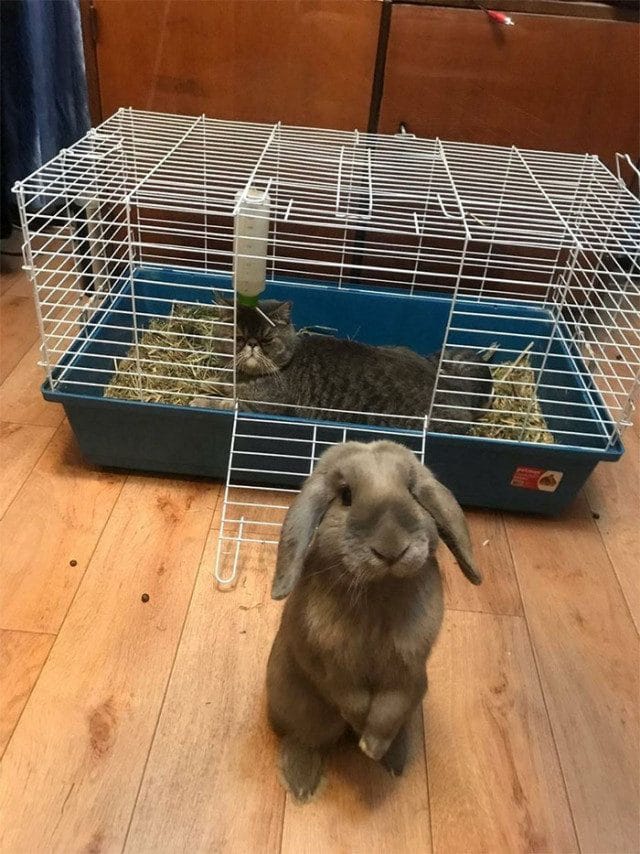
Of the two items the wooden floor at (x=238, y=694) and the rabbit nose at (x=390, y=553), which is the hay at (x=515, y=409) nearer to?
the wooden floor at (x=238, y=694)

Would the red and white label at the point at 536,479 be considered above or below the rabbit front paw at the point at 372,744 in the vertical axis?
A: below

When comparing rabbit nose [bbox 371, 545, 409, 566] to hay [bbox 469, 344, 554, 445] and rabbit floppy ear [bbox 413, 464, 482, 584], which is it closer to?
rabbit floppy ear [bbox 413, 464, 482, 584]

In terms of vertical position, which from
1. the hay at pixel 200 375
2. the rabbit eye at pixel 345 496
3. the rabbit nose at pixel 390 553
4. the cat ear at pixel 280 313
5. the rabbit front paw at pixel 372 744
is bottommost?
the hay at pixel 200 375

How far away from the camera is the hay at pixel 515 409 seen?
6.18 ft

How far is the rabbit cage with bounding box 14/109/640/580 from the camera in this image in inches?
68.2

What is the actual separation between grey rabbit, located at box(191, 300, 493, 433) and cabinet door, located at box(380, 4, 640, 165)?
87cm

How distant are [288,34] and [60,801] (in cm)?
216

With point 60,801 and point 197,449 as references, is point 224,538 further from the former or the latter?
point 60,801

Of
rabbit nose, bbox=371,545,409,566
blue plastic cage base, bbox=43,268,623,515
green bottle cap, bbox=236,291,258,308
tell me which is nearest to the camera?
rabbit nose, bbox=371,545,409,566

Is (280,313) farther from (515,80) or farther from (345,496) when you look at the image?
(515,80)

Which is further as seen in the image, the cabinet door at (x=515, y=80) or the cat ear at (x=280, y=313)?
the cabinet door at (x=515, y=80)

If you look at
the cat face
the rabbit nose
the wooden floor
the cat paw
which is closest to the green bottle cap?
the cat face

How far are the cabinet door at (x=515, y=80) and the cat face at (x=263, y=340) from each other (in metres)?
0.85

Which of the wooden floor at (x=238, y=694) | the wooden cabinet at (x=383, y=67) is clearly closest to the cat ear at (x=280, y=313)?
the wooden floor at (x=238, y=694)
